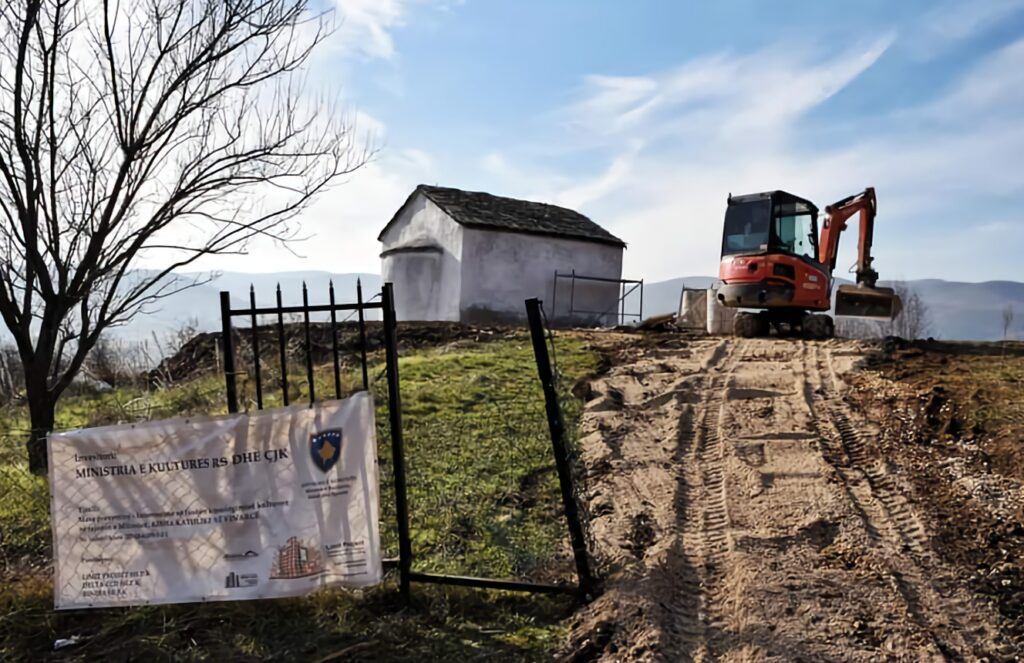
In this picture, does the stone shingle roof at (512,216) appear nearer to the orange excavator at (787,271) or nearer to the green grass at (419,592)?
the orange excavator at (787,271)

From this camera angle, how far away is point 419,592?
483cm

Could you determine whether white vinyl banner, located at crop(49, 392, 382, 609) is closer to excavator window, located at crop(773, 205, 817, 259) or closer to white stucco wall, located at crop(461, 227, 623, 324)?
excavator window, located at crop(773, 205, 817, 259)

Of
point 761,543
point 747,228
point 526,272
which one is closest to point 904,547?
point 761,543

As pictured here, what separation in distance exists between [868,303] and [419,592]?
1541 centimetres

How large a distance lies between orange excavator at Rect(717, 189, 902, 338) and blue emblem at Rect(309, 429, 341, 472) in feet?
44.6

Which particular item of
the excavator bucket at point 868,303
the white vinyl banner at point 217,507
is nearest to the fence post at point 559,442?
the white vinyl banner at point 217,507

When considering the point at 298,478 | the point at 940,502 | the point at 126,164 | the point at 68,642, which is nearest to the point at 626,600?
the point at 298,478

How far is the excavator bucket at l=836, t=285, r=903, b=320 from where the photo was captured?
17.0 meters

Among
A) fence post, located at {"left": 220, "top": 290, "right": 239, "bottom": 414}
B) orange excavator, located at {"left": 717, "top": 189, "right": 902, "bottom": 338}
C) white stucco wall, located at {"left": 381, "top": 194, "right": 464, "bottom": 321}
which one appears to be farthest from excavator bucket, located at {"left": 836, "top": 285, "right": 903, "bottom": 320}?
fence post, located at {"left": 220, "top": 290, "right": 239, "bottom": 414}

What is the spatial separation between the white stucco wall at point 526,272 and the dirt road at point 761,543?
1544cm

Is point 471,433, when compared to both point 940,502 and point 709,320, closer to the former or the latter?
point 940,502

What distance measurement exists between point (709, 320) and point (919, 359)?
10.8m

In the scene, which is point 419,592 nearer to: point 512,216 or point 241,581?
point 241,581

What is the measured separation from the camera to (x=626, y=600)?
4.57m
